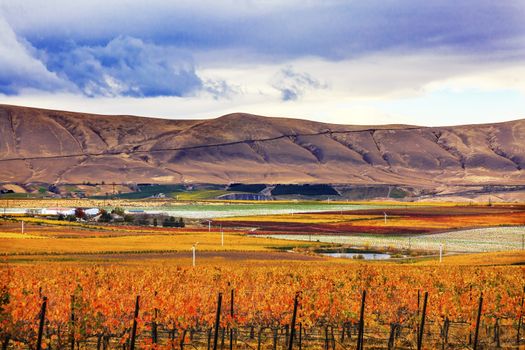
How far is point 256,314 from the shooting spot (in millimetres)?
28594

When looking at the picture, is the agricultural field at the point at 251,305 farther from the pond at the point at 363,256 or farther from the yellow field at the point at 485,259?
the pond at the point at 363,256

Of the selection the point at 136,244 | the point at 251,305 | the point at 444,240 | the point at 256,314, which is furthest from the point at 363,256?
the point at 251,305

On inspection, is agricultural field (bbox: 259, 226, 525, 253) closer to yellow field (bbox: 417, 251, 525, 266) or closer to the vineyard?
yellow field (bbox: 417, 251, 525, 266)

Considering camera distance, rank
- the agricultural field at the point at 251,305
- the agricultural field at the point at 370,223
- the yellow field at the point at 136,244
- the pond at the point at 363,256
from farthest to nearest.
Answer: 1. the agricultural field at the point at 370,223
2. the yellow field at the point at 136,244
3. the pond at the point at 363,256
4. the agricultural field at the point at 251,305

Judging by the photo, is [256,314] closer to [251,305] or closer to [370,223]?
[251,305]

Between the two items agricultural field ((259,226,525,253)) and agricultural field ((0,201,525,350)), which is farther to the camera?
agricultural field ((259,226,525,253))

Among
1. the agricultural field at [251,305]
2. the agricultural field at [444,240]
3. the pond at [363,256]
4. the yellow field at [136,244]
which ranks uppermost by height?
the agricultural field at [251,305]

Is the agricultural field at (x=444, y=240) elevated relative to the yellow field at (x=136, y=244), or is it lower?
lower

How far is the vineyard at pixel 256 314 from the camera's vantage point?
2392 cm

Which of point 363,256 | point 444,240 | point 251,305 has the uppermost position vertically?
point 251,305

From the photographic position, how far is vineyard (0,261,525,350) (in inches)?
942

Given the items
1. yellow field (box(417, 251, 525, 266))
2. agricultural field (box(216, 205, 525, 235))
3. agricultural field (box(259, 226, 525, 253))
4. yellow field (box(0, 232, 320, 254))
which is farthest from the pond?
agricultural field (box(216, 205, 525, 235))

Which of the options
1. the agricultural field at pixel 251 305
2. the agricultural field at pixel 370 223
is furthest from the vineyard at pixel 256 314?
the agricultural field at pixel 370 223

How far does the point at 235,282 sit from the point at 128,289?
216 inches
